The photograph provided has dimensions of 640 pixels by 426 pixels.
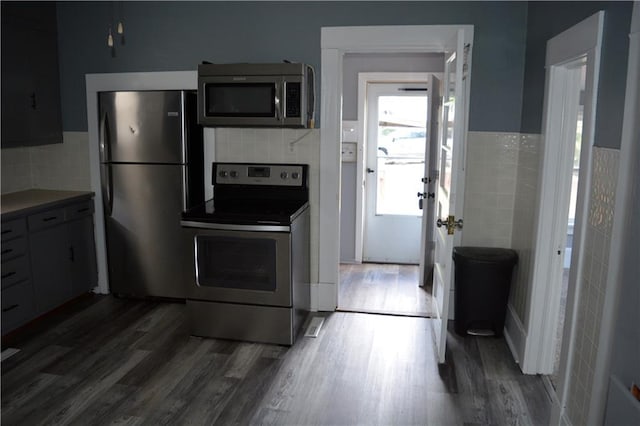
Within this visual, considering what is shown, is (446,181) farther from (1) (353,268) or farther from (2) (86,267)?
(2) (86,267)

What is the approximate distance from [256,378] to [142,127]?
203 cm

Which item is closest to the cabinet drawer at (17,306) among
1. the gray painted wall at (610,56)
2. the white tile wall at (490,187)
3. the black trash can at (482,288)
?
the black trash can at (482,288)

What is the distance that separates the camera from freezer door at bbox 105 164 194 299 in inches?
154

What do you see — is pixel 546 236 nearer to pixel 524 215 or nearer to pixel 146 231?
pixel 524 215

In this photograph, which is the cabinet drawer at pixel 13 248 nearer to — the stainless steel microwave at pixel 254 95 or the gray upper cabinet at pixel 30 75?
the gray upper cabinet at pixel 30 75

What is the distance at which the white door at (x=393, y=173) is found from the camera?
202 inches

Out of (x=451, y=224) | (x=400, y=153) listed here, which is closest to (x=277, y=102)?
(x=451, y=224)

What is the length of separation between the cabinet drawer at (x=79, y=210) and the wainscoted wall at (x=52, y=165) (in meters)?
0.15

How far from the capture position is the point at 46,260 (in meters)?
3.69

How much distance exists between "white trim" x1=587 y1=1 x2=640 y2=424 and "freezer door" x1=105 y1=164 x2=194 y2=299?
2.86m

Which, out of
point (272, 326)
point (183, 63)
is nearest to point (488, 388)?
point (272, 326)

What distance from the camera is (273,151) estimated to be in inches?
153

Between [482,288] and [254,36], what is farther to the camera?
[254,36]

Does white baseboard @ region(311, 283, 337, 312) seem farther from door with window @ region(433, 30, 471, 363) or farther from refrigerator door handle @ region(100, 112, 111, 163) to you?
refrigerator door handle @ region(100, 112, 111, 163)
